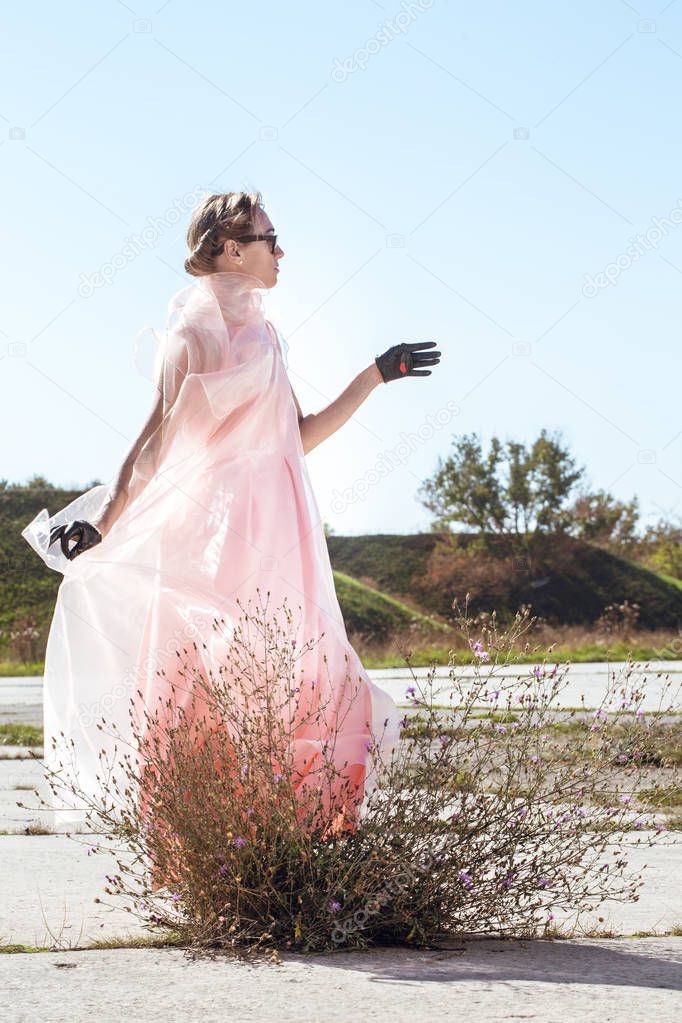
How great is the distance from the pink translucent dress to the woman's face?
34 millimetres

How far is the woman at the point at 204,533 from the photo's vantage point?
145 inches

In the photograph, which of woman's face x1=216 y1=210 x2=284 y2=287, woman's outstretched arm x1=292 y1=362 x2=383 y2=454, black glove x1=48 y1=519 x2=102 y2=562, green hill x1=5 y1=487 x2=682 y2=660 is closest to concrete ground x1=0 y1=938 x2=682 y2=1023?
black glove x1=48 y1=519 x2=102 y2=562

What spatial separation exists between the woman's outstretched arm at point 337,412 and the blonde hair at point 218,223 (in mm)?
548

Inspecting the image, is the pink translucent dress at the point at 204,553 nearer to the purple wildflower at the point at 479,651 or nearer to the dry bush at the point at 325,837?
the dry bush at the point at 325,837

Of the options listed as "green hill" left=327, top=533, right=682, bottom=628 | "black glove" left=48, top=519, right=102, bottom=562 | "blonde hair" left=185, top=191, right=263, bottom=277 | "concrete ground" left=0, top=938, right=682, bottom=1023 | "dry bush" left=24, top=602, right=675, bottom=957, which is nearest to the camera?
"concrete ground" left=0, top=938, right=682, bottom=1023

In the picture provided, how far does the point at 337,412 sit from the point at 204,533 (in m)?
0.68

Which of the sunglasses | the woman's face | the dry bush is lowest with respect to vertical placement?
the dry bush

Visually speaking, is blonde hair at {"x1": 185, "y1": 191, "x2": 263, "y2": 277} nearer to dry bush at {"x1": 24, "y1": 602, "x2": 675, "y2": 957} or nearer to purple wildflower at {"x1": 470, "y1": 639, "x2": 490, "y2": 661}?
dry bush at {"x1": 24, "y1": 602, "x2": 675, "y2": 957}

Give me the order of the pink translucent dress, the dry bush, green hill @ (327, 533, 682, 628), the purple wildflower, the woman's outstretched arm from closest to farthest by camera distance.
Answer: the dry bush → the purple wildflower → the pink translucent dress → the woman's outstretched arm → green hill @ (327, 533, 682, 628)

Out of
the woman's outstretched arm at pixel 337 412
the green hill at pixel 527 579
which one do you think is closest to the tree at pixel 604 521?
the green hill at pixel 527 579

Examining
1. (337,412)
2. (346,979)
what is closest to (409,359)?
(337,412)

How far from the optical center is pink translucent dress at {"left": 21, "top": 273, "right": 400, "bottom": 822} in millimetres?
3664

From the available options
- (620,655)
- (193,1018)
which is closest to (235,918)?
(193,1018)

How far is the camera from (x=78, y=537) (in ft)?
12.6
